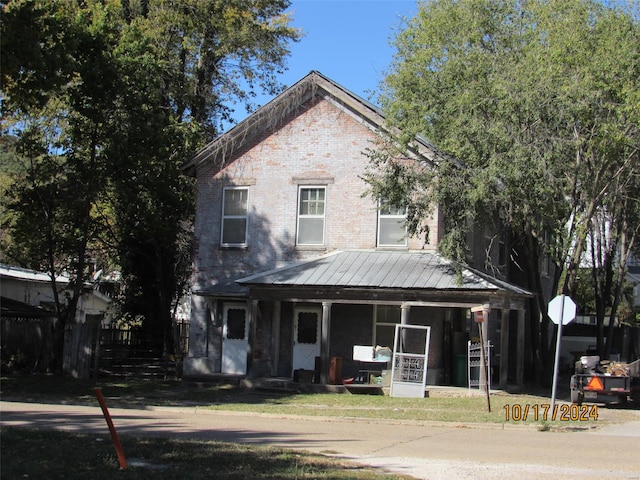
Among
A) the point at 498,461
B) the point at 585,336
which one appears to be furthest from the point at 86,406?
the point at 585,336

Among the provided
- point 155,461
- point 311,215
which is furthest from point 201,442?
point 311,215

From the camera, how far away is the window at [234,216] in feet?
87.8

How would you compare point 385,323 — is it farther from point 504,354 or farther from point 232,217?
point 232,217

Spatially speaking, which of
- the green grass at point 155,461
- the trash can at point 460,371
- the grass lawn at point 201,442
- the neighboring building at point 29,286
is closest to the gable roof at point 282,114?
the trash can at point 460,371

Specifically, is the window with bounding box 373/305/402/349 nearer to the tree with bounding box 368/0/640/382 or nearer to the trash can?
the trash can

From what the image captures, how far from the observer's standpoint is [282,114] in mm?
26250

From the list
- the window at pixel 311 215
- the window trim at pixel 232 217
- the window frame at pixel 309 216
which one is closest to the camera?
the window frame at pixel 309 216

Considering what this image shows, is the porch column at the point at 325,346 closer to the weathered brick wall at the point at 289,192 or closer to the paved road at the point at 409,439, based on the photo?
the weathered brick wall at the point at 289,192

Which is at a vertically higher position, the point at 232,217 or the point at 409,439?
the point at 232,217

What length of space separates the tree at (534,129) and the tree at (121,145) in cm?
806

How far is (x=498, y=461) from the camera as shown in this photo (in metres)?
11.3

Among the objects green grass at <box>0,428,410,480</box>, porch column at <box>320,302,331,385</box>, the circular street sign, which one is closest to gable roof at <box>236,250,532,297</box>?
porch column at <box>320,302,331,385</box>

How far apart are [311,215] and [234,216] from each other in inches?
107
